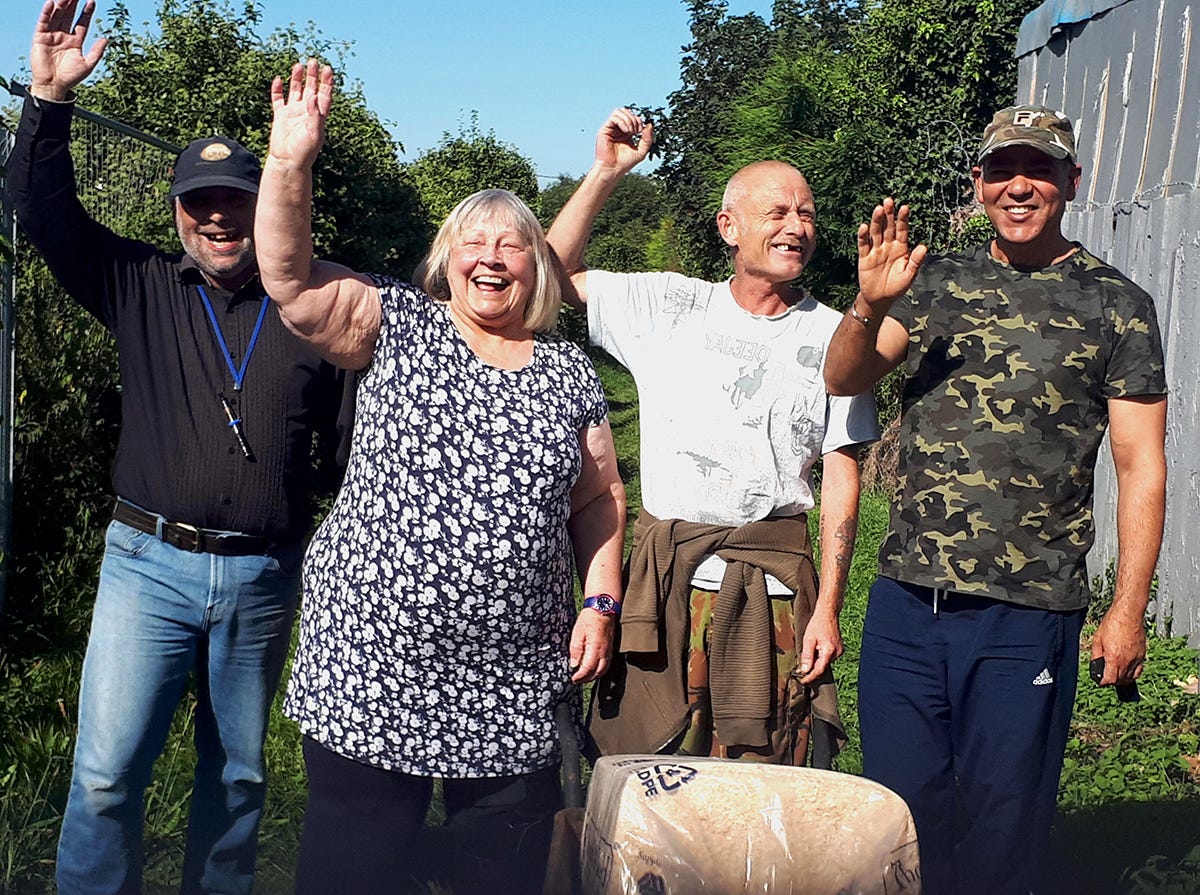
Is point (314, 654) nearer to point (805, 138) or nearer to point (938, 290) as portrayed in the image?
point (938, 290)

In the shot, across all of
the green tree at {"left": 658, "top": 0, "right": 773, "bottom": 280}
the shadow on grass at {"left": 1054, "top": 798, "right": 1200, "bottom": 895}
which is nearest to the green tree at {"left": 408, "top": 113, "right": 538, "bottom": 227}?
the green tree at {"left": 658, "top": 0, "right": 773, "bottom": 280}

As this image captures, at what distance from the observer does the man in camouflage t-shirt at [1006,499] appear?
3.17 meters

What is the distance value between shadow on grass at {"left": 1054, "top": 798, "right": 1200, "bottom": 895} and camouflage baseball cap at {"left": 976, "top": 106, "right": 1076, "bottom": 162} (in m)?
2.22

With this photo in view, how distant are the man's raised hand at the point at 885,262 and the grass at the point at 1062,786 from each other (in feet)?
6.77

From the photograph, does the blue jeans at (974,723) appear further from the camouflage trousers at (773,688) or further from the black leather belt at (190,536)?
the black leather belt at (190,536)

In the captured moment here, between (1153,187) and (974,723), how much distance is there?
405 centimetres

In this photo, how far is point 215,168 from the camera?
332 centimetres

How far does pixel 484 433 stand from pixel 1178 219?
421 centimetres

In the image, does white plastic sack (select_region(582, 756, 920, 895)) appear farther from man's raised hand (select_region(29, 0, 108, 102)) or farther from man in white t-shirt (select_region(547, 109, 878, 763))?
man's raised hand (select_region(29, 0, 108, 102))

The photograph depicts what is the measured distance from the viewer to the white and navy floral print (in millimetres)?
2857

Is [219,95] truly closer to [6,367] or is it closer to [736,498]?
[6,367]

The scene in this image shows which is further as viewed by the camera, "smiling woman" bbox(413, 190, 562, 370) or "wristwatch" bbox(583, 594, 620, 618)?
"wristwatch" bbox(583, 594, 620, 618)

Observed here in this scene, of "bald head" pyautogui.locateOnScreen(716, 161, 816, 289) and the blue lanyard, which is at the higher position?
"bald head" pyautogui.locateOnScreen(716, 161, 816, 289)

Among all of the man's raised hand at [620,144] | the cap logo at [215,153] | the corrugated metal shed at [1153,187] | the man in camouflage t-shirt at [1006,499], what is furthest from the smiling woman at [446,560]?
the corrugated metal shed at [1153,187]
